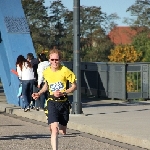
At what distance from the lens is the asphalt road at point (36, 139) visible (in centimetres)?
1191

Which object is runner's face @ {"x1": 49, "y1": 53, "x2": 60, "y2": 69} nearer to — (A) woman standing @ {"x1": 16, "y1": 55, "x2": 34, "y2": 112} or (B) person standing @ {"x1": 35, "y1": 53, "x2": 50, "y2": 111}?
(B) person standing @ {"x1": 35, "y1": 53, "x2": 50, "y2": 111}

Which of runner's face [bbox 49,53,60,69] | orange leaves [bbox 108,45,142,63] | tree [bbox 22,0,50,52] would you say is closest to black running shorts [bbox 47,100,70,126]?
runner's face [bbox 49,53,60,69]

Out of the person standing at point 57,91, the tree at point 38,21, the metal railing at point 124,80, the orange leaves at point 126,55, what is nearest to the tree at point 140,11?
the tree at point 38,21

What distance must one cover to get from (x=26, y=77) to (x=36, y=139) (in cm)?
630

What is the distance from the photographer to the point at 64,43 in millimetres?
69875

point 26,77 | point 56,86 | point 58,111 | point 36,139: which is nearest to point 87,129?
point 36,139

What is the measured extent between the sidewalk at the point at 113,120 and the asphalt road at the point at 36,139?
0.40m

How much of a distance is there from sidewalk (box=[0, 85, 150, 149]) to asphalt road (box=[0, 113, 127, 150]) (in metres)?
0.40

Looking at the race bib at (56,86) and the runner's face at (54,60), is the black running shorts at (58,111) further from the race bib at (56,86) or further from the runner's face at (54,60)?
the runner's face at (54,60)

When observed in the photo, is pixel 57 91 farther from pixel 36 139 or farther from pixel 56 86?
pixel 36 139

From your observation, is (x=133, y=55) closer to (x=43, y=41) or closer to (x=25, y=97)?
(x=43, y=41)

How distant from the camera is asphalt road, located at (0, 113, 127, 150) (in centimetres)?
1191

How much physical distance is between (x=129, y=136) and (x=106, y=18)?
207ft

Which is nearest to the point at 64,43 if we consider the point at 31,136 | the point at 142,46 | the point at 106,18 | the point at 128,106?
the point at 106,18
